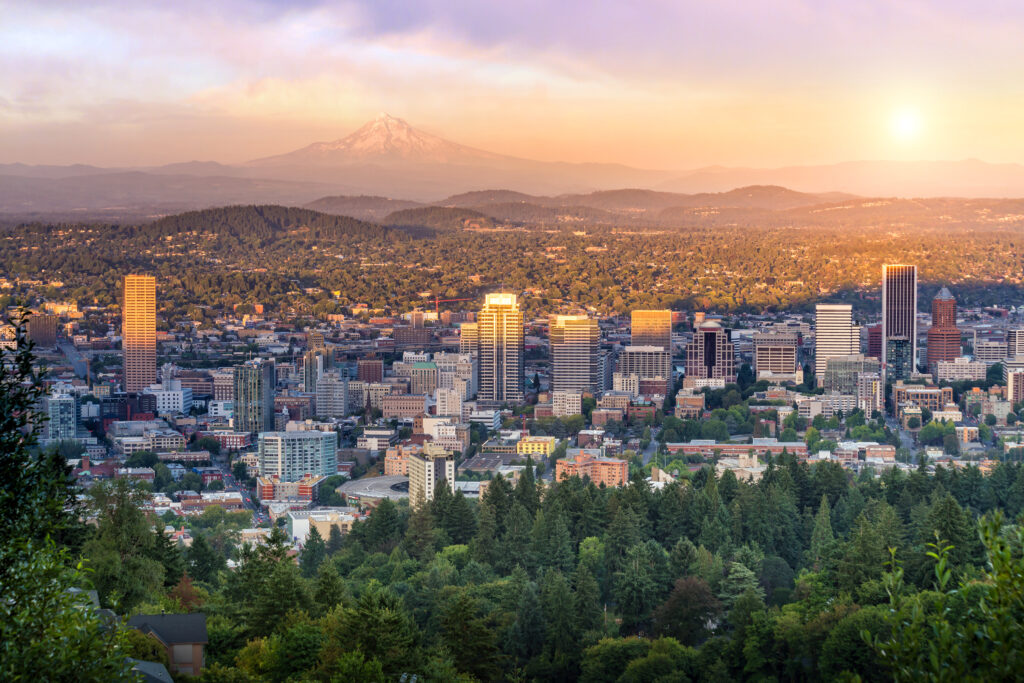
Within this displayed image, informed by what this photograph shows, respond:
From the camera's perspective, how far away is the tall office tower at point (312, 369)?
118 feet

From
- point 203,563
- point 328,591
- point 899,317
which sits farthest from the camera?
point 899,317

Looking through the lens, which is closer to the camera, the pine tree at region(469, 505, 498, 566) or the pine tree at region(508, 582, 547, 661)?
the pine tree at region(508, 582, 547, 661)

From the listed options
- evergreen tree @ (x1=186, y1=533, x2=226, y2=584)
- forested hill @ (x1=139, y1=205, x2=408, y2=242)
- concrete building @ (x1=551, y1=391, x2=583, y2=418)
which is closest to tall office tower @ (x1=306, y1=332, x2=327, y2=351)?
concrete building @ (x1=551, y1=391, x2=583, y2=418)

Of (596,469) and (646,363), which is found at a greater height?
(646,363)

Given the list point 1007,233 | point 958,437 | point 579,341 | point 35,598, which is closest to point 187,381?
point 579,341

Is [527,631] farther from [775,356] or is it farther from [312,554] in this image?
[775,356]

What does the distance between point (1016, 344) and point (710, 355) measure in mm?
9632

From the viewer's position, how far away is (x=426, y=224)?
64.2 metres

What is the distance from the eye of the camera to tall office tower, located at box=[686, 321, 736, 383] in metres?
38.3

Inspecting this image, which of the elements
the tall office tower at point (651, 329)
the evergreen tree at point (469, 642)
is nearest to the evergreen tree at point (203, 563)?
the evergreen tree at point (469, 642)

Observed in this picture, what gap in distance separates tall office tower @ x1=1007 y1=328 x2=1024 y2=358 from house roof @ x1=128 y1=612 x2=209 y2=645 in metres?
35.4

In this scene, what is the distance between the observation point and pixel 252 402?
3153 centimetres

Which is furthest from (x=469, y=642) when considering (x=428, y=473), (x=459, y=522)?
(x=428, y=473)

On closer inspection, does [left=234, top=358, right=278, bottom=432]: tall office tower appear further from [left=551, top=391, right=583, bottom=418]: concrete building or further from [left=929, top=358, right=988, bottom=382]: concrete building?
[left=929, top=358, right=988, bottom=382]: concrete building
